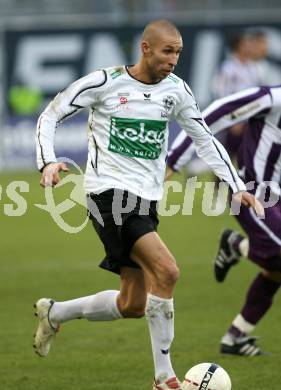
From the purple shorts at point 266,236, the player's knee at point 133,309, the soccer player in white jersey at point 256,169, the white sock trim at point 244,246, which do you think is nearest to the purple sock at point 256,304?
the soccer player in white jersey at point 256,169

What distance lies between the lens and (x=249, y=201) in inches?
263

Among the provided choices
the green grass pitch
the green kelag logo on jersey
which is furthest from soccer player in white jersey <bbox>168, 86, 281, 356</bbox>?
the green kelag logo on jersey

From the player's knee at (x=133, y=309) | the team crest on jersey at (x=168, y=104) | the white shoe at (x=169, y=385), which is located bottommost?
the white shoe at (x=169, y=385)

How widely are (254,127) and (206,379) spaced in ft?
7.65

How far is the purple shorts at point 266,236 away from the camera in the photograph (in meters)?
7.73

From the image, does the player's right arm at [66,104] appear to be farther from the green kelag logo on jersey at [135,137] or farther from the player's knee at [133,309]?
the player's knee at [133,309]

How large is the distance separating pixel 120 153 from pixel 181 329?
2.46 metres

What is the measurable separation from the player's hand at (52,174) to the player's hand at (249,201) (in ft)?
3.85

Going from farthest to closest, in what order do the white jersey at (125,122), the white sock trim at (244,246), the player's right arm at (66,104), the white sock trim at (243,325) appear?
the white sock trim at (244,246) → the white sock trim at (243,325) → the white jersey at (125,122) → the player's right arm at (66,104)

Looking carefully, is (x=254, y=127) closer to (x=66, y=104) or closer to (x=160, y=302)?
(x=66, y=104)

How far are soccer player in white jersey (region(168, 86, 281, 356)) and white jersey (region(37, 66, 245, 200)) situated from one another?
910 millimetres

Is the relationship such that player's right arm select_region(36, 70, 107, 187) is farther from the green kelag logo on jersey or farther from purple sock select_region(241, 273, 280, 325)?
purple sock select_region(241, 273, 280, 325)

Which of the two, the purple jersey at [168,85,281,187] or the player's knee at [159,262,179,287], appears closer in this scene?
the player's knee at [159,262,179,287]

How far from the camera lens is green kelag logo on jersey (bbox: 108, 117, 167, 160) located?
6.74m
